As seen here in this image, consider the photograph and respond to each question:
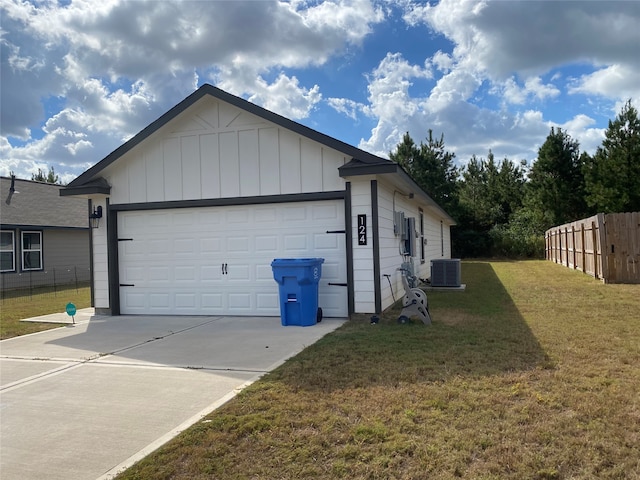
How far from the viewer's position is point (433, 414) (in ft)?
12.4

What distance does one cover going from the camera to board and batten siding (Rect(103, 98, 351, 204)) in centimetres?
872

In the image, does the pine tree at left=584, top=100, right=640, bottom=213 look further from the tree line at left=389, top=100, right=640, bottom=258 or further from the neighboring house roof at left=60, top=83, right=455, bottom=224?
the neighboring house roof at left=60, top=83, right=455, bottom=224

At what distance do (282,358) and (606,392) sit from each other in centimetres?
338

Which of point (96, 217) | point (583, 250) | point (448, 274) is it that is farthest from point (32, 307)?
point (583, 250)

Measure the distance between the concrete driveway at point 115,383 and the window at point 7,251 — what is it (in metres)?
10.6

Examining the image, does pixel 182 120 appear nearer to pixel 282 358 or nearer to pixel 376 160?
pixel 376 160

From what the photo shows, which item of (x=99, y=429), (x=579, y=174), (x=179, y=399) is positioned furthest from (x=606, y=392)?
(x=579, y=174)

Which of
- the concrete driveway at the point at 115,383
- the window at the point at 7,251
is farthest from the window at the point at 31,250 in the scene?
the concrete driveway at the point at 115,383

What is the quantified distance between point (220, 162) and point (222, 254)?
1.80 metres

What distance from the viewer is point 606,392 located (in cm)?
418

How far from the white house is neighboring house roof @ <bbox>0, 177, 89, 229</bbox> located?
8.99 m

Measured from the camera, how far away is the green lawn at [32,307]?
28.3 feet

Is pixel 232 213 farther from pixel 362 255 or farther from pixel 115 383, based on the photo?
pixel 115 383

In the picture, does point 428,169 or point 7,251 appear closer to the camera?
point 7,251
